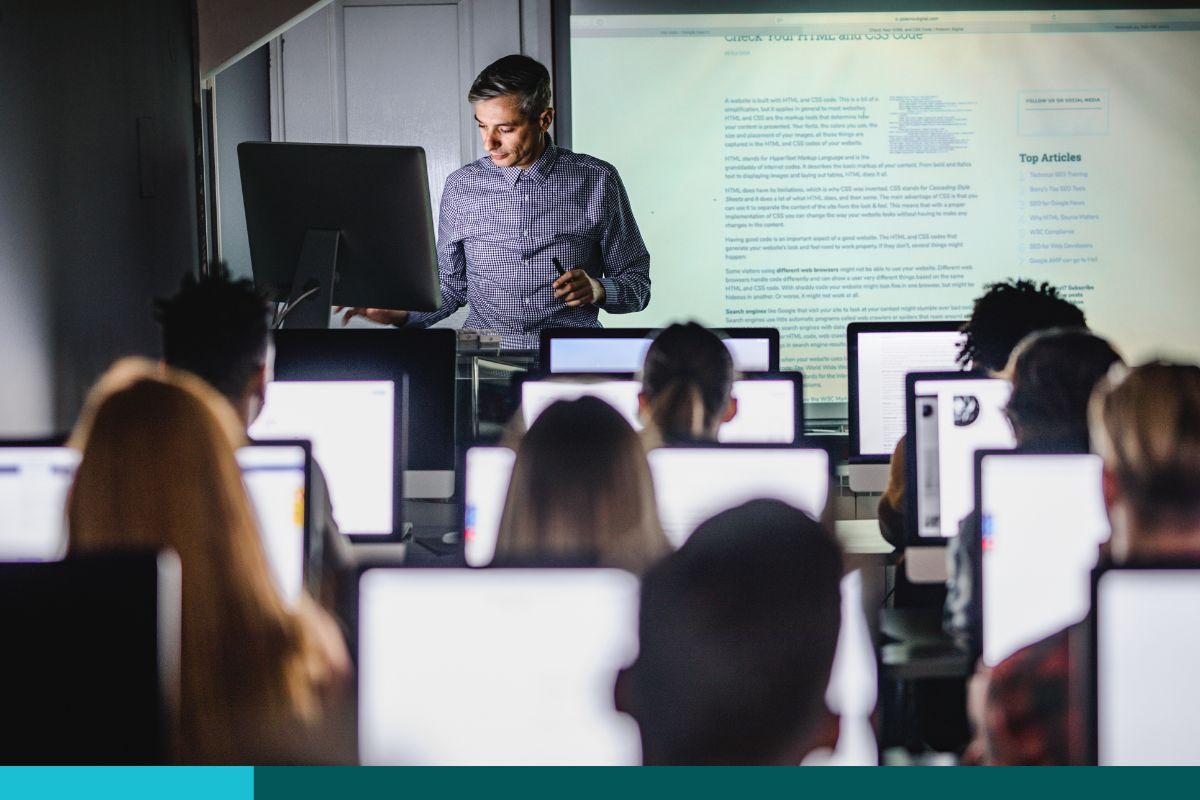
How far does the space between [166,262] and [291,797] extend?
2754 mm

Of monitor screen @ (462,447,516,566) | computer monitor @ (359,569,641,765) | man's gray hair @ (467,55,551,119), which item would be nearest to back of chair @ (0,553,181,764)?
computer monitor @ (359,569,641,765)

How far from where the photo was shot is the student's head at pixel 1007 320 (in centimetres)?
279

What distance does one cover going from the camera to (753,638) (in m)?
1.03

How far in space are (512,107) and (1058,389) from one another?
2.14 m

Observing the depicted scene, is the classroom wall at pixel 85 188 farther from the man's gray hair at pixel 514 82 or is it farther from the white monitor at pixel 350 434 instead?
the man's gray hair at pixel 514 82

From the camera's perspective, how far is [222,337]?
186 cm

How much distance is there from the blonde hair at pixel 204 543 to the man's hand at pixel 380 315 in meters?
1.90

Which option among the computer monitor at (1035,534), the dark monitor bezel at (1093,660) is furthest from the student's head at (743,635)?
the computer monitor at (1035,534)

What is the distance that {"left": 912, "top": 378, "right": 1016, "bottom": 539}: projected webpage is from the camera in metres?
2.42

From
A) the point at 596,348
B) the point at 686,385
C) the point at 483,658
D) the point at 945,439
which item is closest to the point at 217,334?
the point at 686,385

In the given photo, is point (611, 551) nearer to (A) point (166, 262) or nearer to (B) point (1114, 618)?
(B) point (1114, 618)

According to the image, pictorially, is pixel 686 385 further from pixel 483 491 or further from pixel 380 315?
pixel 380 315

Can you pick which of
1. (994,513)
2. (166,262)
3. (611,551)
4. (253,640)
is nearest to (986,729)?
(611,551)

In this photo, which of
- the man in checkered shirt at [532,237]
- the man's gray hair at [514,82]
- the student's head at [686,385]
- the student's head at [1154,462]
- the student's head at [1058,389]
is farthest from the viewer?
the man in checkered shirt at [532,237]
